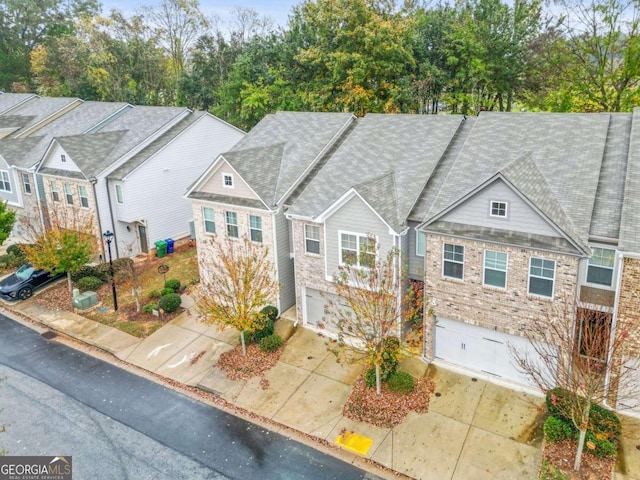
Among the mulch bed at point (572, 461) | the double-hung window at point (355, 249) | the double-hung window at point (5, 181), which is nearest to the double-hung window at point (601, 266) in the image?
the mulch bed at point (572, 461)

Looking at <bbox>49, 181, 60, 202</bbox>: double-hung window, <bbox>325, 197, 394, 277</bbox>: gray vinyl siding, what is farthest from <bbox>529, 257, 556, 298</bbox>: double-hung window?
<bbox>49, 181, 60, 202</bbox>: double-hung window

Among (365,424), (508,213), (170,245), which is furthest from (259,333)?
(170,245)

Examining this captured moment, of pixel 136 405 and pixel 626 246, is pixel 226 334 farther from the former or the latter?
pixel 626 246

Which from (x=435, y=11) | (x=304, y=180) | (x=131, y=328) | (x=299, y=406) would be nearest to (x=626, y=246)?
(x=299, y=406)

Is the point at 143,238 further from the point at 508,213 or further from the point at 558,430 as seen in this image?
the point at 558,430

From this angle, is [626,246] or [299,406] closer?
[626,246]

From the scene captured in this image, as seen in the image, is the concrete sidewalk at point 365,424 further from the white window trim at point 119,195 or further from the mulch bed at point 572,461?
the white window trim at point 119,195
